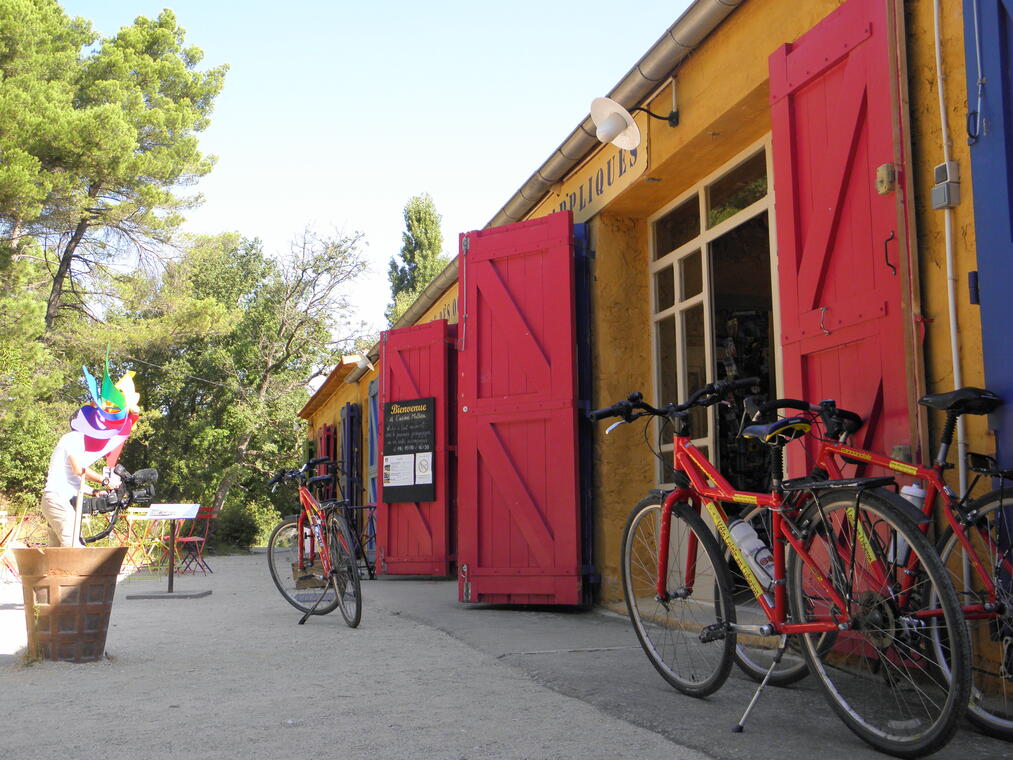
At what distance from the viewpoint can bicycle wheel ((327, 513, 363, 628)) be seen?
5.80 m

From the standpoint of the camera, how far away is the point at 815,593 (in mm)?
2926

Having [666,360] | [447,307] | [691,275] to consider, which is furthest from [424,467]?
[691,275]

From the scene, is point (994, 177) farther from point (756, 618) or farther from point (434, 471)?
point (434, 471)

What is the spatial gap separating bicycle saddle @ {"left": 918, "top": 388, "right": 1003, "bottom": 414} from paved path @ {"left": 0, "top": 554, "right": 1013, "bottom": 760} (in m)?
0.95

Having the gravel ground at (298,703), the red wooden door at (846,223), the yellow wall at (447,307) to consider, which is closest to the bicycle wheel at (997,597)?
the red wooden door at (846,223)

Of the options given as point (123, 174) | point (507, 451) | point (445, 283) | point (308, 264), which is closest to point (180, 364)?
point (308, 264)

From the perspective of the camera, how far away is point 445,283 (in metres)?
10.6

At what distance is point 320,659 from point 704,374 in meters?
3.07

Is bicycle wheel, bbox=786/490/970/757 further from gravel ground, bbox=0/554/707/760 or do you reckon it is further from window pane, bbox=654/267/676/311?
window pane, bbox=654/267/676/311

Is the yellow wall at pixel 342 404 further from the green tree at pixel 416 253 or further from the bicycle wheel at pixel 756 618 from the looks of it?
the green tree at pixel 416 253

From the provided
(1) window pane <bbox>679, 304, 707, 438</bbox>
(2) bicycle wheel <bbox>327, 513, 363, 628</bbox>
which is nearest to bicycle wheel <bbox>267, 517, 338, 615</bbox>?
(2) bicycle wheel <bbox>327, 513, 363, 628</bbox>

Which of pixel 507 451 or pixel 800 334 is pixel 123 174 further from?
pixel 800 334

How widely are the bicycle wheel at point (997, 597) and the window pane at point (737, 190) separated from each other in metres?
3.04

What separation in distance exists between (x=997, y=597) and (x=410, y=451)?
24.7ft
